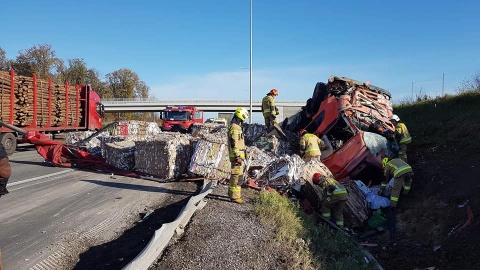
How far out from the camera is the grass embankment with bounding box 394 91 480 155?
383 inches

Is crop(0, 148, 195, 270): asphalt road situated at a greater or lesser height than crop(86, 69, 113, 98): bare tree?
lesser

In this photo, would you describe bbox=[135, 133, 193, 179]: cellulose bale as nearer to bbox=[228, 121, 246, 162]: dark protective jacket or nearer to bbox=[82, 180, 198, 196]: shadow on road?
bbox=[82, 180, 198, 196]: shadow on road

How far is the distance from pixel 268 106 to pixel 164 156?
3626 millimetres

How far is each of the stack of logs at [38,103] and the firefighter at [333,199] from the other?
11.4 meters

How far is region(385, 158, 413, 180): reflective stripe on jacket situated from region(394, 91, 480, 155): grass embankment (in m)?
2.41

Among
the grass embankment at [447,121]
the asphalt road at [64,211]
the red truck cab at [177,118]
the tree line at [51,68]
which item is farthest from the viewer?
the tree line at [51,68]

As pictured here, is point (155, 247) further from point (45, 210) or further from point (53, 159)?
point (53, 159)

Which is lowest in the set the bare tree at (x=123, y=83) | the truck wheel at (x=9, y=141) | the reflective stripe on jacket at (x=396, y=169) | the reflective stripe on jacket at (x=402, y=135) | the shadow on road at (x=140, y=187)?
the shadow on road at (x=140, y=187)

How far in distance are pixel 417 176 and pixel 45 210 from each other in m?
7.73

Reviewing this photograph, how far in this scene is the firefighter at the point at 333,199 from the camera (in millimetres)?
7016

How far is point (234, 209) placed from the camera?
19.5 ft

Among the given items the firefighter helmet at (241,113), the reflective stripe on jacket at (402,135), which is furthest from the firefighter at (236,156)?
the reflective stripe on jacket at (402,135)

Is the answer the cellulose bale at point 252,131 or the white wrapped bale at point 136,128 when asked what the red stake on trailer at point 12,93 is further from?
the cellulose bale at point 252,131

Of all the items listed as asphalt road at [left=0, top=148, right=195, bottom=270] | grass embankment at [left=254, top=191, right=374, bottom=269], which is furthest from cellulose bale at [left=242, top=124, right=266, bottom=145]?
grass embankment at [left=254, top=191, right=374, bottom=269]
